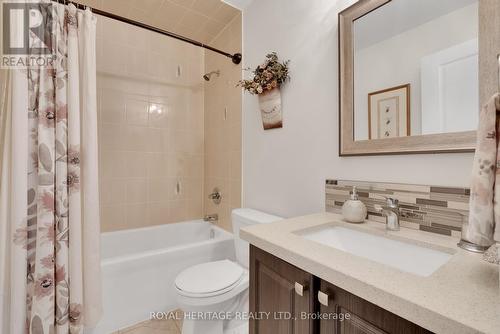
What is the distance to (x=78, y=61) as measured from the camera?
116cm

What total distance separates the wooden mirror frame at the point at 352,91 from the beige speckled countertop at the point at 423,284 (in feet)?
1.14

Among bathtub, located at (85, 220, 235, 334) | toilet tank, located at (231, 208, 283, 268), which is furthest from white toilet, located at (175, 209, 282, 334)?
bathtub, located at (85, 220, 235, 334)

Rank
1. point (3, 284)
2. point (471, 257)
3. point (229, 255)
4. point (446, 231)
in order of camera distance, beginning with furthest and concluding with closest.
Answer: point (229, 255)
point (3, 284)
point (446, 231)
point (471, 257)

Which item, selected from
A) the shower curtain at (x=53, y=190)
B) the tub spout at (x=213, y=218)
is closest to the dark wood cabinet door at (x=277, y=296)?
the shower curtain at (x=53, y=190)

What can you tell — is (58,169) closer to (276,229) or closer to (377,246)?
(276,229)

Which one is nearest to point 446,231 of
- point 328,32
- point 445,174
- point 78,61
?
point 445,174

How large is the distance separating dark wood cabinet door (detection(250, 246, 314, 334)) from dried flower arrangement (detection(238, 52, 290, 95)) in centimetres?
106

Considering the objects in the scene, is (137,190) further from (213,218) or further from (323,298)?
(323,298)

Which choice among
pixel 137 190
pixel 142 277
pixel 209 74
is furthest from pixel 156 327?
pixel 209 74

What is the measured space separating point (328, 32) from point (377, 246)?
110cm

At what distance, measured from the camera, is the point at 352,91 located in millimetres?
1116

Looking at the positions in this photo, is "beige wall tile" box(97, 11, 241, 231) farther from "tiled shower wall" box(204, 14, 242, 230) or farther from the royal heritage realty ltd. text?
the royal heritage realty ltd. text

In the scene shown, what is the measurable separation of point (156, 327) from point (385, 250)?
150 centimetres

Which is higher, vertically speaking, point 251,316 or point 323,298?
point 323,298
